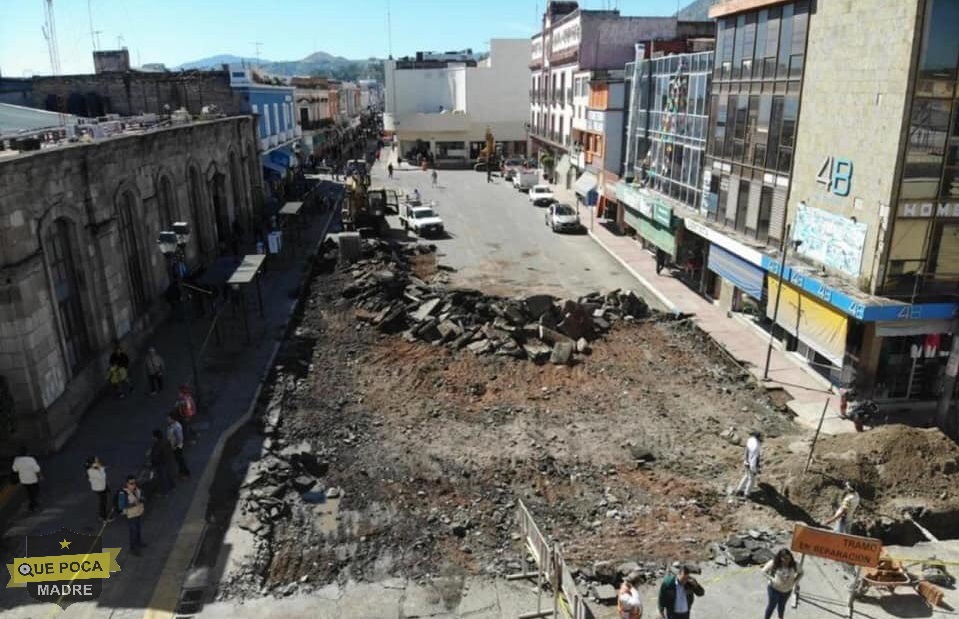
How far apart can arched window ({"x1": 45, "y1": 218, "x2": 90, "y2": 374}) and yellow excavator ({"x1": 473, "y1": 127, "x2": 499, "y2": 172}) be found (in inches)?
2205

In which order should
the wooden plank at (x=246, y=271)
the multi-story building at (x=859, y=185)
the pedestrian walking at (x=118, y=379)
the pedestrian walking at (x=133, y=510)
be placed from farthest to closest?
the wooden plank at (x=246, y=271) → the pedestrian walking at (x=118, y=379) → the multi-story building at (x=859, y=185) → the pedestrian walking at (x=133, y=510)

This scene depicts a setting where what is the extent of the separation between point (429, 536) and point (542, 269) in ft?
73.4

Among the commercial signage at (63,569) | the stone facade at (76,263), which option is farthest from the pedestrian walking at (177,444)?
the stone facade at (76,263)

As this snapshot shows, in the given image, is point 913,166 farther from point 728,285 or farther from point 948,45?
point 728,285

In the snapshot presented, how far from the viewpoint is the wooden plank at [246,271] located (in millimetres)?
22594

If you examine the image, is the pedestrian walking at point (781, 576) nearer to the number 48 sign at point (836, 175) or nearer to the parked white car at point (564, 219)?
the number 48 sign at point (836, 175)

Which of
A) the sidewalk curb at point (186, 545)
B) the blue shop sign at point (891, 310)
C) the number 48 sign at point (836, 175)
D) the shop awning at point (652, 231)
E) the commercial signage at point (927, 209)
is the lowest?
the sidewalk curb at point (186, 545)

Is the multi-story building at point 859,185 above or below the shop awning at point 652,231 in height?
above

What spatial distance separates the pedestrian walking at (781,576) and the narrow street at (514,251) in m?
19.0

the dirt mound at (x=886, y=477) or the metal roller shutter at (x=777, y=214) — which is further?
the metal roller shutter at (x=777, y=214)

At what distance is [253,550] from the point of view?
1268 cm

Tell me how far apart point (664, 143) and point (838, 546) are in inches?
1032

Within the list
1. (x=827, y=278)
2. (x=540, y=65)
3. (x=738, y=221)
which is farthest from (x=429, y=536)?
(x=540, y=65)

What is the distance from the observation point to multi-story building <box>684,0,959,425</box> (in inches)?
675
